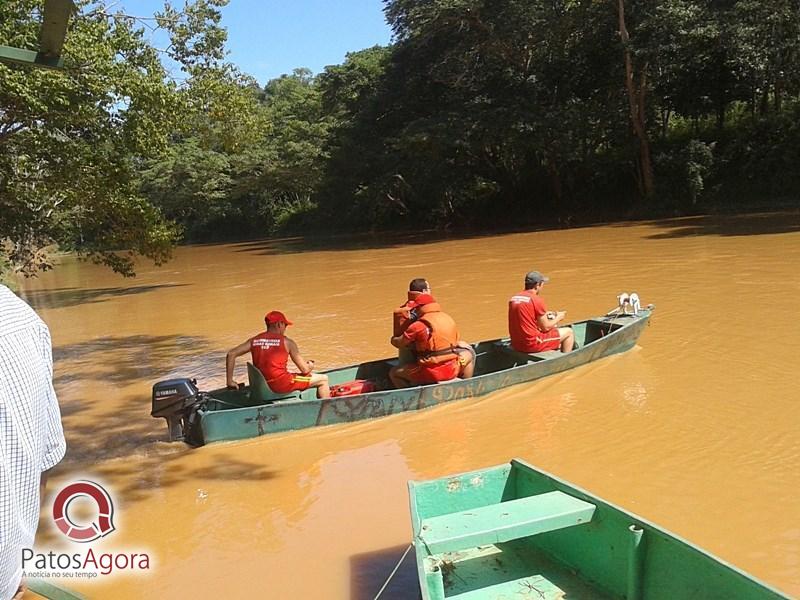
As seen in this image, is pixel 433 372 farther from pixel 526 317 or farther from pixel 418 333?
pixel 526 317

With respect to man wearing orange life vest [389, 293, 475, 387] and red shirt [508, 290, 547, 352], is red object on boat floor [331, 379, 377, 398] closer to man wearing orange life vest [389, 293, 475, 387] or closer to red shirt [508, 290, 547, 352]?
man wearing orange life vest [389, 293, 475, 387]

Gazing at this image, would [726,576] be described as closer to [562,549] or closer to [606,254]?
[562,549]

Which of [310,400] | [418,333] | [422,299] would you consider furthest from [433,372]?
[310,400]

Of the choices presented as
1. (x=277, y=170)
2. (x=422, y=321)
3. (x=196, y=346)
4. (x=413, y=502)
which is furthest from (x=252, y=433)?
(x=277, y=170)

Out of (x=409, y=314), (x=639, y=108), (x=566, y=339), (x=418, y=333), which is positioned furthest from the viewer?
(x=639, y=108)

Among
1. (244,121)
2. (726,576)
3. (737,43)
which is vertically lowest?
(726,576)

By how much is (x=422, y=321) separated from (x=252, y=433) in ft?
6.49

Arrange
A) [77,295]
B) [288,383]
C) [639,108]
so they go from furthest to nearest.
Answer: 1. [639,108]
2. [77,295]
3. [288,383]

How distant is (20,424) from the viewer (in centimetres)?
143

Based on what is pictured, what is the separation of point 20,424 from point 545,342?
6.96m

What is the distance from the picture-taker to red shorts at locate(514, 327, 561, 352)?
25.8 feet

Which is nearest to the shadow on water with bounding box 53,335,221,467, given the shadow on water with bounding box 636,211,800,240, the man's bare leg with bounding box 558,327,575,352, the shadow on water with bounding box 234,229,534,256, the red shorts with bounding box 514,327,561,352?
the red shorts with bounding box 514,327,561,352

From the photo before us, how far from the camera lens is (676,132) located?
99.0 ft

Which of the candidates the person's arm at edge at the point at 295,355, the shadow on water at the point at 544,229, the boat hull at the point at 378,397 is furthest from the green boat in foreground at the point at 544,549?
the shadow on water at the point at 544,229
